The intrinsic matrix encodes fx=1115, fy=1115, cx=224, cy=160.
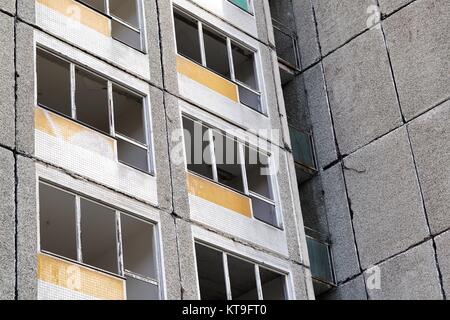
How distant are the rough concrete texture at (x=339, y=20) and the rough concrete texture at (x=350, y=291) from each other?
6.48 m

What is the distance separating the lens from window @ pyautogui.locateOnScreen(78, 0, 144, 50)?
79.1ft

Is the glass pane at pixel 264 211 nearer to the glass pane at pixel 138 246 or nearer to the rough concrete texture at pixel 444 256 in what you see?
the glass pane at pixel 138 246

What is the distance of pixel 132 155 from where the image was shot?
73.8ft

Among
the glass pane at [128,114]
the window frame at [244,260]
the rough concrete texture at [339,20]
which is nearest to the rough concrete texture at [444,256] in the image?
the window frame at [244,260]

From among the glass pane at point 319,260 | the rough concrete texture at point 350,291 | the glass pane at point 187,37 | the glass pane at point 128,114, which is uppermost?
the glass pane at point 187,37

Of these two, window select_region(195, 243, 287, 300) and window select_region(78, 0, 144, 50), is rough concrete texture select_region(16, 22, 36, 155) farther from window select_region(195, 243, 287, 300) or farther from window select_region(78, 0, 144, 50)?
window select_region(195, 243, 287, 300)

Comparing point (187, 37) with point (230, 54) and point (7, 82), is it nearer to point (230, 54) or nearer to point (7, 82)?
point (230, 54)

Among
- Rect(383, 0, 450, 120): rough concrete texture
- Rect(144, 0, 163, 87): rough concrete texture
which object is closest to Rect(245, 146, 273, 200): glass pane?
Rect(144, 0, 163, 87): rough concrete texture

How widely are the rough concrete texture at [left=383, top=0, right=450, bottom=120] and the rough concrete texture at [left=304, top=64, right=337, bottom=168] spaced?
89.7 inches

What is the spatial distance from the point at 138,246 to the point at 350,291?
6.54 m

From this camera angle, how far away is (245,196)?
Answer: 952 inches

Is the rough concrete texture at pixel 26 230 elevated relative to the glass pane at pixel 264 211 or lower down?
lower down

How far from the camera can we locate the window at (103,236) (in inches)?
808

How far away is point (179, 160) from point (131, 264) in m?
2.57
